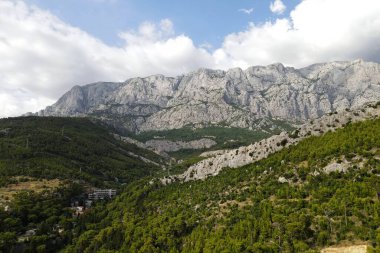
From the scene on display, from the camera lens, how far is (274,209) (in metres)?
91.7

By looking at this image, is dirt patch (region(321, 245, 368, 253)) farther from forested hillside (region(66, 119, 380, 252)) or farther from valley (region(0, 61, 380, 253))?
forested hillside (region(66, 119, 380, 252))

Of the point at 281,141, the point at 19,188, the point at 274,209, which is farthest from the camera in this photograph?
the point at 19,188

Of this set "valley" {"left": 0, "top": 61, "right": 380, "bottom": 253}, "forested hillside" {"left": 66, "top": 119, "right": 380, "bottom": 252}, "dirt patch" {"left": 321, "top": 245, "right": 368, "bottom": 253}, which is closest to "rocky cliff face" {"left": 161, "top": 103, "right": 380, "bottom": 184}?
"valley" {"left": 0, "top": 61, "right": 380, "bottom": 253}

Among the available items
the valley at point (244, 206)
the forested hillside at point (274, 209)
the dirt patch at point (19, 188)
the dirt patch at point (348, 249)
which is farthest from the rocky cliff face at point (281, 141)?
the dirt patch at point (19, 188)

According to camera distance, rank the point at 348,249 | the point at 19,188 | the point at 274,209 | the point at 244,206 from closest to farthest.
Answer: the point at 348,249 → the point at 274,209 → the point at 244,206 → the point at 19,188

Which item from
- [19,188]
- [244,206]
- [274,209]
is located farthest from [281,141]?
[19,188]

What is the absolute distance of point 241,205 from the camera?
10544 centimetres

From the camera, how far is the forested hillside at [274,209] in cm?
7669

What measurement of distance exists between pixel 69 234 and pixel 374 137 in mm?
125948

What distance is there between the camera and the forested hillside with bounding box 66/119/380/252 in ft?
252

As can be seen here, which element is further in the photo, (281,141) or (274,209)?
(281,141)

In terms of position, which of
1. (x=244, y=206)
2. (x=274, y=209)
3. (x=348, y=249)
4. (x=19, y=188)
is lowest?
(x=348, y=249)

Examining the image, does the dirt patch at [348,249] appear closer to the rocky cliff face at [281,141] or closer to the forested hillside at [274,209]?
the forested hillside at [274,209]

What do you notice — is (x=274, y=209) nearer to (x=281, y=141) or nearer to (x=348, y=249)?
(x=348, y=249)
